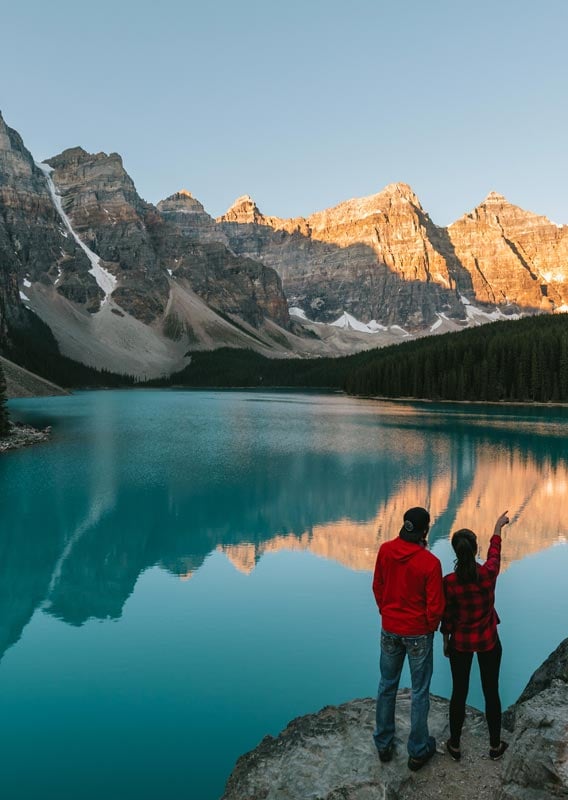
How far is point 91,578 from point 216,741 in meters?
10.9

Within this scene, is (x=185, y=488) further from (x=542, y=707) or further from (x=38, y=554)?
(x=542, y=707)

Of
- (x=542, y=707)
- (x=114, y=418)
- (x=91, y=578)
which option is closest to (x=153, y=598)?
(x=91, y=578)

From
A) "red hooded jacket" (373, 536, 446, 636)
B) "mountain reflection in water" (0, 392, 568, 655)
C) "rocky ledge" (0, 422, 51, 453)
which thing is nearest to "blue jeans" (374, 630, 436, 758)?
"red hooded jacket" (373, 536, 446, 636)

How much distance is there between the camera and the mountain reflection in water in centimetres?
2086

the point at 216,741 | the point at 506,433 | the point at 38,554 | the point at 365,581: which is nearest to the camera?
the point at 216,741

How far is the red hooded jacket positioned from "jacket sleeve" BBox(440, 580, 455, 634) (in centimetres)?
18

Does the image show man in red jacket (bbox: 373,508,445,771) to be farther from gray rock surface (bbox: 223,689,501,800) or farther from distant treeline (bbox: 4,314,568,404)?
distant treeline (bbox: 4,314,568,404)

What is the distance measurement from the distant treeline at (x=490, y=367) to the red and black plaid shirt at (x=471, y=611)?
117 m

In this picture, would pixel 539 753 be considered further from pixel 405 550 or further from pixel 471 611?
pixel 405 550

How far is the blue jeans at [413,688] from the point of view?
7758 mm

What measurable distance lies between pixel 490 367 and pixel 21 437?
9388 cm

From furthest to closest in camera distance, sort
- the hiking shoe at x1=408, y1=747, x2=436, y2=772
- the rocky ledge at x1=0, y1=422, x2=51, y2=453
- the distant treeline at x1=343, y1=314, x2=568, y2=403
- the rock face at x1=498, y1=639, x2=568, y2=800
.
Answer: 1. the distant treeline at x1=343, y1=314, x2=568, y2=403
2. the rocky ledge at x1=0, y1=422, x2=51, y2=453
3. the hiking shoe at x1=408, y1=747, x2=436, y2=772
4. the rock face at x1=498, y1=639, x2=568, y2=800

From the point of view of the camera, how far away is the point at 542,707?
24.0 feet

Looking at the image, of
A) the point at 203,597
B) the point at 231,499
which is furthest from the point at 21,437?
the point at 203,597
